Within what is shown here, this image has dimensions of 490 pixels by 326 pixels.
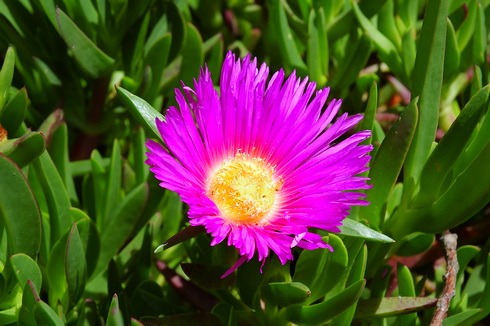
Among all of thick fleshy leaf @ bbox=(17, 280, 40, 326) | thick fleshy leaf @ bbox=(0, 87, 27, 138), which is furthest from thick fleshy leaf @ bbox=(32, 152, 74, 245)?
thick fleshy leaf @ bbox=(17, 280, 40, 326)

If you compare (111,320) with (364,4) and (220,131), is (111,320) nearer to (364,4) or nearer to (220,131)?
(220,131)

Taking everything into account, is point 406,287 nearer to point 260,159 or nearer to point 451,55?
point 260,159

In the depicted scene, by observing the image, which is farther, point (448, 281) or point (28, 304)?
point (448, 281)

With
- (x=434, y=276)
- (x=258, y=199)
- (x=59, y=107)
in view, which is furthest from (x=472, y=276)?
(x=59, y=107)

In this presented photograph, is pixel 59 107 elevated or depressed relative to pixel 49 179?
elevated

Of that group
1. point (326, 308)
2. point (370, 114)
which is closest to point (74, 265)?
point (326, 308)
